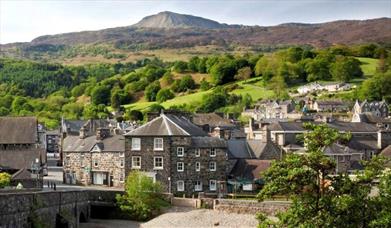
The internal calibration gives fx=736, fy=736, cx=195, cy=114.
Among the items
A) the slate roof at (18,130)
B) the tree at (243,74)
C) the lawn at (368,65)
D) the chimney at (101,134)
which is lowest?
the chimney at (101,134)

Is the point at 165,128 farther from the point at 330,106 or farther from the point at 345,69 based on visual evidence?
the point at 345,69

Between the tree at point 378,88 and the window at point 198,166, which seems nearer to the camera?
the window at point 198,166

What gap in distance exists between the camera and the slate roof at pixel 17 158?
57531 millimetres

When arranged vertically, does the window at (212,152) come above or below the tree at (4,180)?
above

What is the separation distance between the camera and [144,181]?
5441 cm

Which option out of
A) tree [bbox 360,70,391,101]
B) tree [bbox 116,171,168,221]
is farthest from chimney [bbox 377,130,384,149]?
tree [bbox 360,70,391,101]

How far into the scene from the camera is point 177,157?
60.7 m

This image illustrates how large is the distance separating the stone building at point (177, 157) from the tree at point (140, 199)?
5.26 metres

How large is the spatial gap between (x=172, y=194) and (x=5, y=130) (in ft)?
54.6

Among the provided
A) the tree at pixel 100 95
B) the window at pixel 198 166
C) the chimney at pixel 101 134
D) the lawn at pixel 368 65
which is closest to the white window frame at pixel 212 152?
the window at pixel 198 166

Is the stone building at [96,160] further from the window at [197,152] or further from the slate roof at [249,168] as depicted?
the slate roof at [249,168]

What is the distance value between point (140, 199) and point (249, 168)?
12.6 m

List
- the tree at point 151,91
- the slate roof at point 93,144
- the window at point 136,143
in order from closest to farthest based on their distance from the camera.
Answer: the window at point 136,143, the slate roof at point 93,144, the tree at point 151,91

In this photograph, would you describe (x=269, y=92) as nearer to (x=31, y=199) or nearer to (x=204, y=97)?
(x=204, y=97)
